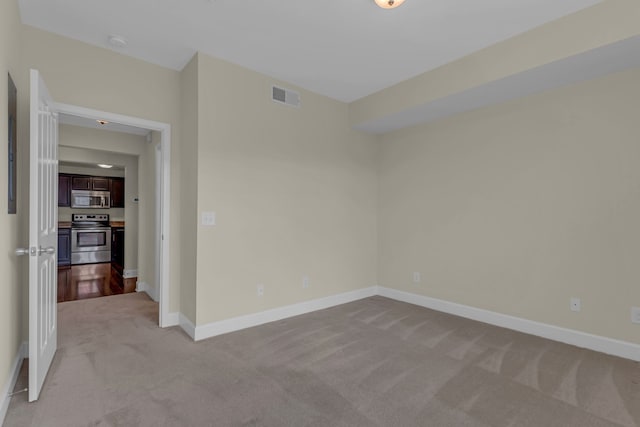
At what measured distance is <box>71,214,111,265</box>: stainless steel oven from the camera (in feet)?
23.9

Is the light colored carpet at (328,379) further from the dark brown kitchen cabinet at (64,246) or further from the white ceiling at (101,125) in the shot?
the dark brown kitchen cabinet at (64,246)

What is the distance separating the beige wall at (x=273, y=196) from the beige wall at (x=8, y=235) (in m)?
1.26

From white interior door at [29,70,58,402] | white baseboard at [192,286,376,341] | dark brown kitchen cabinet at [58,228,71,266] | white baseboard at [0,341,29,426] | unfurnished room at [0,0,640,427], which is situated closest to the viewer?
white baseboard at [0,341,29,426]

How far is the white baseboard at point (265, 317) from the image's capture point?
296 cm

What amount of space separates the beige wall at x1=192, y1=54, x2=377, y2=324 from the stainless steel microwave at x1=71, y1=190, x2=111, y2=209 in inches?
252

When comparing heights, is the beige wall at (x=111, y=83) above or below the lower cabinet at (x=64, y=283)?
above

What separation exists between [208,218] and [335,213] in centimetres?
Result: 172

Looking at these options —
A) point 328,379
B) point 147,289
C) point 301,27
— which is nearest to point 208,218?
point 328,379

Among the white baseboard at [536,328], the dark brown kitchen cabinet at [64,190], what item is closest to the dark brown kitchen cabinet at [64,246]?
the dark brown kitchen cabinet at [64,190]

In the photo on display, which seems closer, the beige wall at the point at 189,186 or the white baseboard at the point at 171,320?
the beige wall at the point at 189,186

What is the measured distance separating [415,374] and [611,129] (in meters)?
2.68

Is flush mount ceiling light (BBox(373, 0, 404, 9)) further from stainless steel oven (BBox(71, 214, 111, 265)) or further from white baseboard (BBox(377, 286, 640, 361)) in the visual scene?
stainless steel oven (BBox(71, 214, 111, 265))

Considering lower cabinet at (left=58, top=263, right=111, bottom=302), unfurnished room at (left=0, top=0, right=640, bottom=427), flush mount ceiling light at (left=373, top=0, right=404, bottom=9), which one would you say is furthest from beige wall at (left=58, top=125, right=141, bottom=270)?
flush mount ceiling light at (left=373, top=0, right=404, bottom=9)

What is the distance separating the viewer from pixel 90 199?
7.55 m
